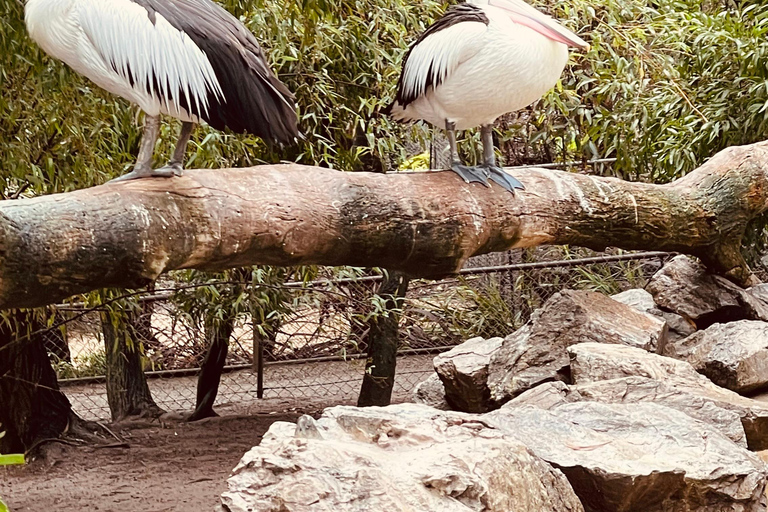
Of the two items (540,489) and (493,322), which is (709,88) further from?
(540,489)

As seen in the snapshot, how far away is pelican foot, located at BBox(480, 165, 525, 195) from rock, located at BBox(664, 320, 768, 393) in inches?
47.4

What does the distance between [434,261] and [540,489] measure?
123 centimetres

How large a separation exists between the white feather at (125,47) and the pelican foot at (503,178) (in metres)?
1.25

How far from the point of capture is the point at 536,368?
13.0 ft

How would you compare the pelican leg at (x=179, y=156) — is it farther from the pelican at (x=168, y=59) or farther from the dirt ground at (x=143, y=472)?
the dirt ground at (x=143, y=472)

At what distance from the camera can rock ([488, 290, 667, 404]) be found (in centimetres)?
394

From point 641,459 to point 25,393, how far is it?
3.56 meters

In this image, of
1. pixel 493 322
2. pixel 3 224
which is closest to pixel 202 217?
pixel 3 224

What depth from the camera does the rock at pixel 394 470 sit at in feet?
6.44

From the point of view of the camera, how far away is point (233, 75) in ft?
9.15

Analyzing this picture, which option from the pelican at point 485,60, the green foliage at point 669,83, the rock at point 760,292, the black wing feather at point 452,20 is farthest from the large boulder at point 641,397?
the green foliage at point 669,83

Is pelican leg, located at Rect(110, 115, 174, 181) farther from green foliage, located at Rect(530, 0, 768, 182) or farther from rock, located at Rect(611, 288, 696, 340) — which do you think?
rock, located at Rect(611, 288, 696, 340)

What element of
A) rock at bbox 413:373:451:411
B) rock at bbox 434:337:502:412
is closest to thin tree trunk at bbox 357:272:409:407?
A: rock at bbox 413:373:451:411

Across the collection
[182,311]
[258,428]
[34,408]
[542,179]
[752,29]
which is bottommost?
[258,428]
